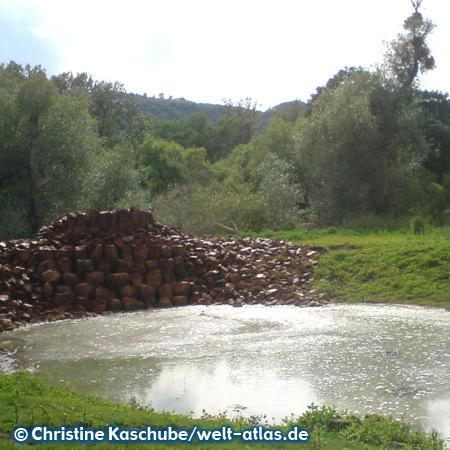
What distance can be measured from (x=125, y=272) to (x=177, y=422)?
8423 millimetres

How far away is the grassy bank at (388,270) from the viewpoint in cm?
1202

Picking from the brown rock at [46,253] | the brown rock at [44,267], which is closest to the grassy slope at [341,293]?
the brown rock at [44,267]

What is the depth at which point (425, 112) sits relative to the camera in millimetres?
29016

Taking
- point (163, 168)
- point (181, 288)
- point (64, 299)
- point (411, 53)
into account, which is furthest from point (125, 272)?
point (163, 168)

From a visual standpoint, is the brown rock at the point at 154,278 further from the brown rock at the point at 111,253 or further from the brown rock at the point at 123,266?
the brown rock at the point at 111,253

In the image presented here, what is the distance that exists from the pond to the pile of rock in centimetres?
105

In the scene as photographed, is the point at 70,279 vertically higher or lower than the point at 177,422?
higher

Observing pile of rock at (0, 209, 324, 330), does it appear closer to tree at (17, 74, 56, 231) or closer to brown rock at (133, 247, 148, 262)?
brown rock at (133, 247, 148, 262)

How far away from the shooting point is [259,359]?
291 inches

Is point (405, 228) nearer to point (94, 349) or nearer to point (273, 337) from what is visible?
point (273, 337)

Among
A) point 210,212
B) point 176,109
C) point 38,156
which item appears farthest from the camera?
point 176,109

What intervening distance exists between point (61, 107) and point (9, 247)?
10.6 m

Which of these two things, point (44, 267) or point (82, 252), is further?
point (82, 252)

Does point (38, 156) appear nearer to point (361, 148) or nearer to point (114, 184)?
point (114, 184)
